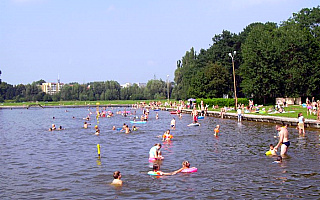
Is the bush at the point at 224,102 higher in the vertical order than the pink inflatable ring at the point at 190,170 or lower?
higher

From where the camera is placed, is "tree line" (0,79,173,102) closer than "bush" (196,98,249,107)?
No

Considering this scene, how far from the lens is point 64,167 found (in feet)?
71.3

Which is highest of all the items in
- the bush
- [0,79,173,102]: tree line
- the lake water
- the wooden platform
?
[0,79,173,102]: tree line

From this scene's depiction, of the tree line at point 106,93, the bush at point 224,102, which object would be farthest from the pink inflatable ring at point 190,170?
the tree line at point 106,93

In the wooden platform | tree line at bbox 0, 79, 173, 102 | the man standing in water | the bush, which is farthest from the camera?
tree line at bbox 0, 79, 173, 102

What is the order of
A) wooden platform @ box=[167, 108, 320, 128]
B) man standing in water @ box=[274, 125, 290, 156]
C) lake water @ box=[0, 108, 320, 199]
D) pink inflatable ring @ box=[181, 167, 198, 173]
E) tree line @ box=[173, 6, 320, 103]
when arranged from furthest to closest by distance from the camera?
1. tree line @ box=[173, 6, 320, 103]
2. wooden platform @ box=[167, 108, 320, 128]
3. man standing in water @ box=[274, 125, 290, 156]
4. pink inflatable ring @ box=[181, 167, 198, 173]
5. lake water @ box=[0, 108, 320, 199]

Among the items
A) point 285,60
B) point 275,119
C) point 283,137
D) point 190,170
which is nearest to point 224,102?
point 285,60

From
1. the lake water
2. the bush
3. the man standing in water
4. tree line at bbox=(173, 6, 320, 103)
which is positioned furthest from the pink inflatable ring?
the bush

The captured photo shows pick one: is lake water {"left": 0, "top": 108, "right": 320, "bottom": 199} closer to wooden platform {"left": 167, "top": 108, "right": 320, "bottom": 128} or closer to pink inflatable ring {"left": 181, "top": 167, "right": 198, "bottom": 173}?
pink inflatable ring {"left": 181, "top": 167, "right": 198, "bottom": 173}

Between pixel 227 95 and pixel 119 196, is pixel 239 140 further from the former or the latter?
pixel 227 95

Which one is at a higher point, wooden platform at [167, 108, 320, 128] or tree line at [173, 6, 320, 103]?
tree line at [173, 6, 320, 103]

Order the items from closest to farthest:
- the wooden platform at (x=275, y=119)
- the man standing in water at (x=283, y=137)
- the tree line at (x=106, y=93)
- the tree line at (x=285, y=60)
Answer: the man standing in water at (x=283, y=137) < the wooden platform at (x=275, y=119) < the tree line at (x=285, y=60) < the tree line at (x=106, y=93)

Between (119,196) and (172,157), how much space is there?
29.1 feet

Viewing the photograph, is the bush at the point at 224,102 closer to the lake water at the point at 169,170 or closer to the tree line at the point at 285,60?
the tree line at the point at 285,60
